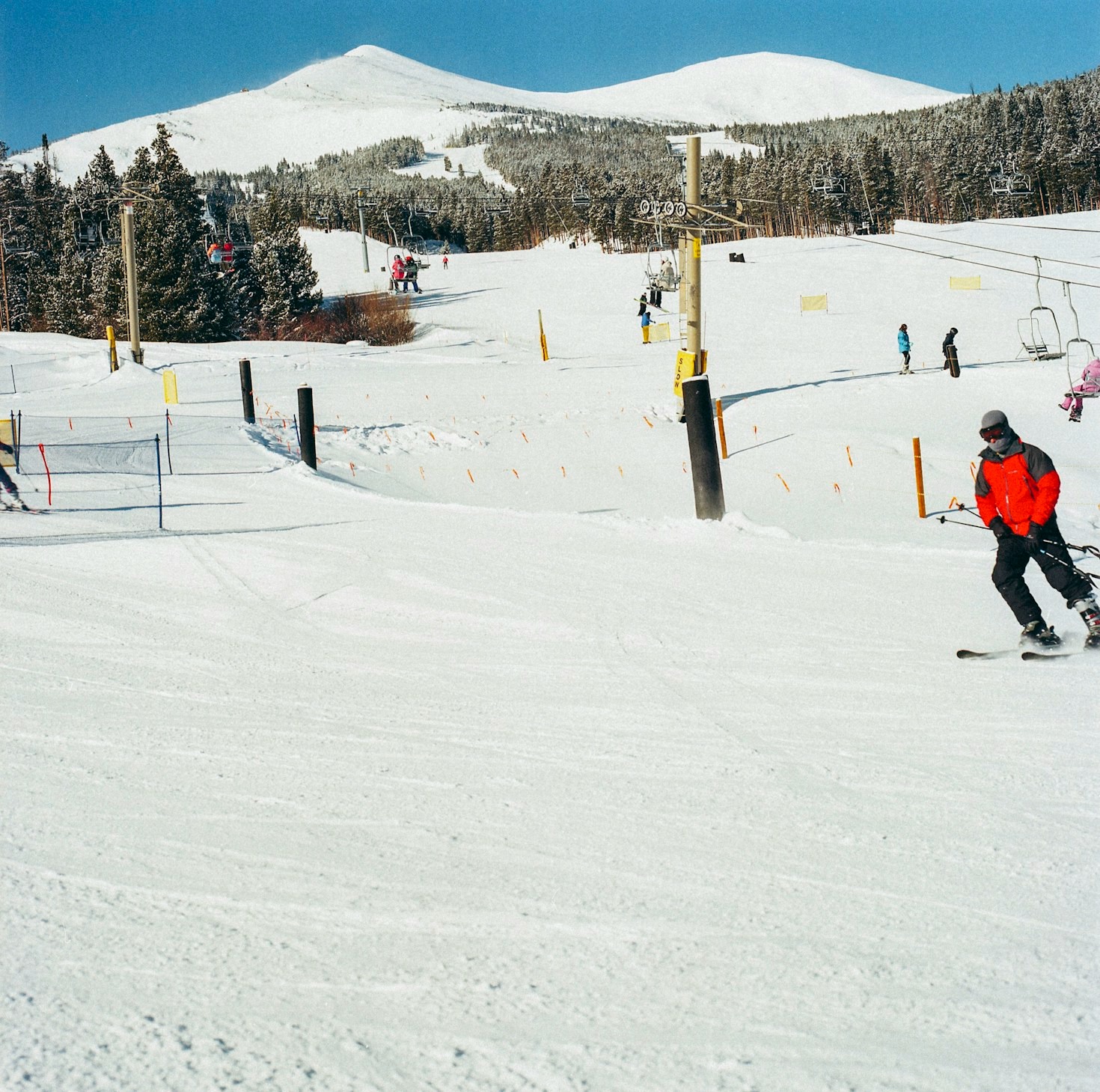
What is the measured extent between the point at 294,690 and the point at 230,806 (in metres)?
1.89

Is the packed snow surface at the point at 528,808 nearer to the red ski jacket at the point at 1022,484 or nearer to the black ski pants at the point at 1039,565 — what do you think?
the black ski pants at the point at 1039,565

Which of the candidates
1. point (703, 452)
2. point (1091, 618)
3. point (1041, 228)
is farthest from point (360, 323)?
point (1091, 618)

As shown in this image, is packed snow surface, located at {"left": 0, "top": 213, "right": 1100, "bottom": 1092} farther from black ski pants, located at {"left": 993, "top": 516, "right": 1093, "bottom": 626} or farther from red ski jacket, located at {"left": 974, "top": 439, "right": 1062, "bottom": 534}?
red ski jacket, located at {"left": 974, "top": 439, "right": 1062, "bottom": 534}

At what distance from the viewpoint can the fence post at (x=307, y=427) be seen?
17.0 m

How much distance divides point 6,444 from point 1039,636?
40.8 feet

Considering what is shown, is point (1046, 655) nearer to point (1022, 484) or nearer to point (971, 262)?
point (1022, 484)

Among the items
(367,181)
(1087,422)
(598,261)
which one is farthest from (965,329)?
(367,181)

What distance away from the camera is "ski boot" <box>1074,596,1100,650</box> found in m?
6.88

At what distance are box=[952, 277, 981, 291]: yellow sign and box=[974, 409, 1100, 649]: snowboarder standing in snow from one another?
160 ft

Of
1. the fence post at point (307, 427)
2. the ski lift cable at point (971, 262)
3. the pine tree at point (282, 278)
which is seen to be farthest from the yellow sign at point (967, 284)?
the fence post at point (307, 427)

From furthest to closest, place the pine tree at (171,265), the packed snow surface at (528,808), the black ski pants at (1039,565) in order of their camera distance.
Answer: the pine tree at (171,265) < the black ski pants at (1039,565) < the packed snow surface at (528,808)

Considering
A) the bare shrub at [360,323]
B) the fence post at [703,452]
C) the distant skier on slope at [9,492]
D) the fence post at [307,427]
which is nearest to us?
the distant skier on slope at [9,492]

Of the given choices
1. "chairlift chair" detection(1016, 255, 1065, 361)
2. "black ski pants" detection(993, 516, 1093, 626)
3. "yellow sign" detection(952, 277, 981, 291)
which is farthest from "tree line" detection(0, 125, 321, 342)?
"black ski pants" detection(993, 516, 1093, 626)

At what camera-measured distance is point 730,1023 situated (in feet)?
9.41
